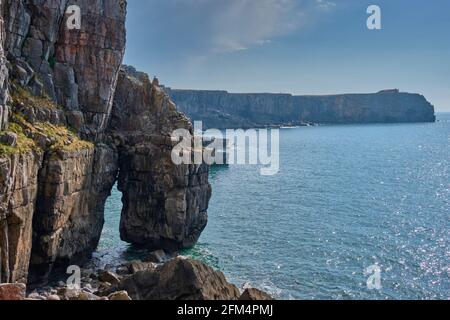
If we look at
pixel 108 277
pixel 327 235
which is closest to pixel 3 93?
pixel 108 277

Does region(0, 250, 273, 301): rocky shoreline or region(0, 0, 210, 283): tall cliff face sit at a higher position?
region(0, 0, 210, 283): tall cliff face

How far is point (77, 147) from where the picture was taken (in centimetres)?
4275

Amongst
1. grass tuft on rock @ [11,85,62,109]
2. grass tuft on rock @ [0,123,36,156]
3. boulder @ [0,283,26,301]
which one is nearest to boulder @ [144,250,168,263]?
grass tuft on rock @ [0,123,36,156]

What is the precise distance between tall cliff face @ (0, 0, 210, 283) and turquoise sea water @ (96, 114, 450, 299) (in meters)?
5.29

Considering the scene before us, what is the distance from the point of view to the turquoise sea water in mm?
44906

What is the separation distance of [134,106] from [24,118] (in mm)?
19623

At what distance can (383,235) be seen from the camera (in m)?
59.6

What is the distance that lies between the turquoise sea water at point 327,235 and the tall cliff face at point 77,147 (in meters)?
5.29

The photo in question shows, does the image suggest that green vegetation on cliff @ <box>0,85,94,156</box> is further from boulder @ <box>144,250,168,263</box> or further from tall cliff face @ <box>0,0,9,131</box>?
boulder @ <box>144,250,168,263</box>

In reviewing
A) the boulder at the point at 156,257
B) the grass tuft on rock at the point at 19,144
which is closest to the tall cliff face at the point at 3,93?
the grass tuft on rock at the point at 19,144

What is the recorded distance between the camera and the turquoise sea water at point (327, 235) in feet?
147

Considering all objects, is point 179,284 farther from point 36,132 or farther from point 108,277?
point 36,132

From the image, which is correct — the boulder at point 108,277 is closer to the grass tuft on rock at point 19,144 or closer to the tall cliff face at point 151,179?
the tall cliff face at point 151,179
